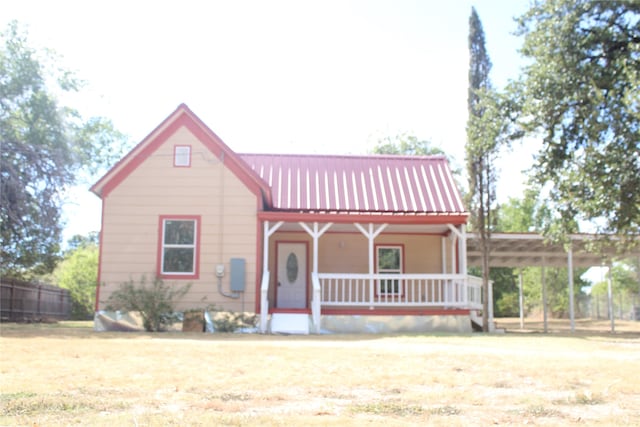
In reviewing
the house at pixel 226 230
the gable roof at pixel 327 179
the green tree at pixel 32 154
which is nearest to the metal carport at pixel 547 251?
the gable roof at pixel 327 179

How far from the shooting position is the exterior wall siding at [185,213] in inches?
667

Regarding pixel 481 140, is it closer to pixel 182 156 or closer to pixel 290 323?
pixel 290 323

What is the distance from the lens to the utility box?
663 inches

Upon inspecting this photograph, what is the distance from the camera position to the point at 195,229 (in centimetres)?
1722

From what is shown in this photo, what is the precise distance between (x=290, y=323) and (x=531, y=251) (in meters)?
10.1

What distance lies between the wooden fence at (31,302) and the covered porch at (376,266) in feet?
32.7

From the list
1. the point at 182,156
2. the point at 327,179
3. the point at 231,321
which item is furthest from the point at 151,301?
the point at 327,179

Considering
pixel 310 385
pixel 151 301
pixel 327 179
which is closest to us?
pixel 310 385

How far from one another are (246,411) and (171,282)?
11668mm

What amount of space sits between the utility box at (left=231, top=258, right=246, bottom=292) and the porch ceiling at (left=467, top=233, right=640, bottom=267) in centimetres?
757

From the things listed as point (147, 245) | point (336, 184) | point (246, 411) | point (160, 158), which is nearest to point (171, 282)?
point (147, 245)

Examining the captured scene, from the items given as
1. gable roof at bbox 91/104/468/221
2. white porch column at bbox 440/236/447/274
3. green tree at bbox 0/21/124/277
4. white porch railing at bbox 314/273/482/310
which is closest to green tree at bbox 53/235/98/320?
green tree at bbox 0/21/124/277

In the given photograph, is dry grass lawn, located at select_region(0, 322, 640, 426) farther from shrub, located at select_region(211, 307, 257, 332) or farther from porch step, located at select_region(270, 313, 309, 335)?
porch step, located at select_region(270, 313, 309, 335)

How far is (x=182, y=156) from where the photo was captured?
17.5 meters
